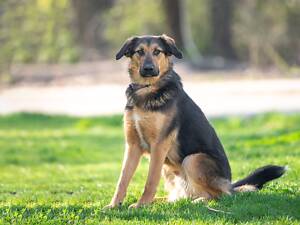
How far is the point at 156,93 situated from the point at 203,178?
110 centimetres

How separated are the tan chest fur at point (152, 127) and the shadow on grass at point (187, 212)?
0.70 meters

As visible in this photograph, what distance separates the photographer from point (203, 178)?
27.5ft

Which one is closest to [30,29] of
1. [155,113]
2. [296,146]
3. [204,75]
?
[204,75]

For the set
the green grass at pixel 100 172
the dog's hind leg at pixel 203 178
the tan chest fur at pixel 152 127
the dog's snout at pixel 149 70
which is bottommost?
the green grass at pixel 100 172

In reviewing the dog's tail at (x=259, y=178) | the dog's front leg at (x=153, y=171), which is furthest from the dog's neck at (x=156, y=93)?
the dog's tail at (x=259, y=178)

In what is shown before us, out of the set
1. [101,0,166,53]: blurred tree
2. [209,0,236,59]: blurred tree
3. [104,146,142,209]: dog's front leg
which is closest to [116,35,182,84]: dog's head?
[104,146,142,209]: dog's front leg

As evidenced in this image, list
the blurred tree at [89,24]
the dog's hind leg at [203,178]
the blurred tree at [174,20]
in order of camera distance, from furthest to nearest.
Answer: the blurred tree at [89,24] < the blurred tree at [174,20] < the dog's hind leg at [203,178]

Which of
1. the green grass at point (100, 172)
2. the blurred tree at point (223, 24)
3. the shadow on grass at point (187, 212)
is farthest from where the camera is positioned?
the blurred tree at point (223, 24)

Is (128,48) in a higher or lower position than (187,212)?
higher

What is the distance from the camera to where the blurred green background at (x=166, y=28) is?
32.7 m

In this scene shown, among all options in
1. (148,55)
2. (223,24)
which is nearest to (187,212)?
(148,55)

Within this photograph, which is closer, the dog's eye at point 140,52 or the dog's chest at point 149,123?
the dog's chest at point 149,123

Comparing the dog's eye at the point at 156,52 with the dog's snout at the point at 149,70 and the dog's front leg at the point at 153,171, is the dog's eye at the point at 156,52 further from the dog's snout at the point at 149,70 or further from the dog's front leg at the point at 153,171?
the dog's front leg at the point at 153,171

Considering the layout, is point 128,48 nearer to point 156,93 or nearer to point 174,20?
point 156,93
